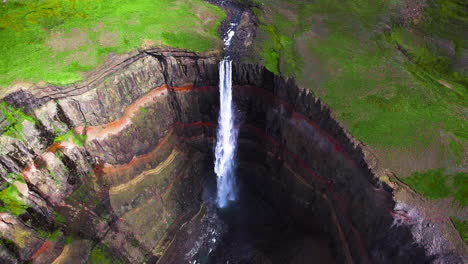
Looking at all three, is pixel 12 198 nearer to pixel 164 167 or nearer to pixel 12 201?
pixel 12 201

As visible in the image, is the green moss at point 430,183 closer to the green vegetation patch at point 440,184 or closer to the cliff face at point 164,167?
the green vegetation patch at point 440,184

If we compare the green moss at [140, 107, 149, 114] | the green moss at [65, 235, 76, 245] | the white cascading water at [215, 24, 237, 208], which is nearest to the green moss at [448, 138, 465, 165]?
the white cascading water at [215, 24, 237, 208]

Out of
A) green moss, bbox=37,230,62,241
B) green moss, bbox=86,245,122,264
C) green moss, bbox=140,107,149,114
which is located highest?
green moss, bbox=140,107,149,114

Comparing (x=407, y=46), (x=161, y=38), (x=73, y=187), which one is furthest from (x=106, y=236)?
(x=407, y=46)

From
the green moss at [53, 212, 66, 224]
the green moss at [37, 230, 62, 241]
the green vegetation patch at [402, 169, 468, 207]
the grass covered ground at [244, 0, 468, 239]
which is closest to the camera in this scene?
the green vegetation patch at [402, 169, 468, 207]

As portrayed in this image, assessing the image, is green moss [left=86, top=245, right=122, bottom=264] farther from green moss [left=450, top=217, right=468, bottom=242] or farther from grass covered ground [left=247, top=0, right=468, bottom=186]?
green moss [left=450, top=217, right=468, bottom=242]

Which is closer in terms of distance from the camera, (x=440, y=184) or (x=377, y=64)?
(x=440, y=184)

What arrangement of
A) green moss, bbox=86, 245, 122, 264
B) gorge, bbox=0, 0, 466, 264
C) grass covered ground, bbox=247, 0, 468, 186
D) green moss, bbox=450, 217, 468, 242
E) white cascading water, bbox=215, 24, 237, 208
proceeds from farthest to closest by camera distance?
white cascading water, bbox=215, 24, 237, 208
green moss, bbox=86, 245, 122, 264
grass covered ground, bbox=247, 0, 468, 186
gorge, bbox=0, 0, 466, 264
green moss, bbox=450, 217, 468, 242

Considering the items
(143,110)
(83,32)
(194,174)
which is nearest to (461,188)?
(194,174)
